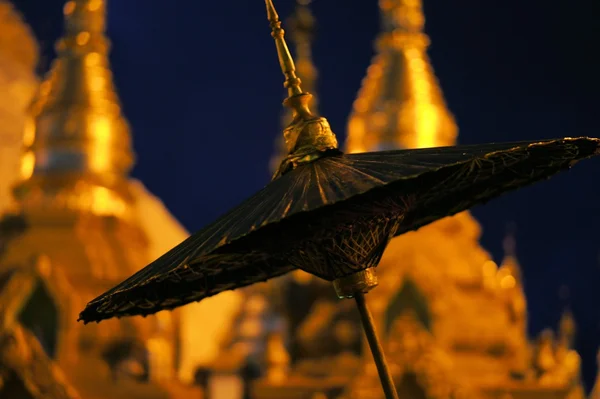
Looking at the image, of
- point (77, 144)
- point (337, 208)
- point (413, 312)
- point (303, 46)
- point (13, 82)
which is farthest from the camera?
point (13, 82)

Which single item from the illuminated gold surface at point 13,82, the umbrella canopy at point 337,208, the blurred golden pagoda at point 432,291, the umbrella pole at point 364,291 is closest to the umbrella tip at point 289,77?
the umbrella canopy at point 337,208

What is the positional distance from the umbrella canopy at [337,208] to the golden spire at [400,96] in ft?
25.0

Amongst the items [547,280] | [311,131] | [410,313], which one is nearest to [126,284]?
[311,131]

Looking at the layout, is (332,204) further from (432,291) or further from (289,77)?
(432,291)

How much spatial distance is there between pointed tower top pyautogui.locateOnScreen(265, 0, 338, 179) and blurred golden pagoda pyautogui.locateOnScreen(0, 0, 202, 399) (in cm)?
498

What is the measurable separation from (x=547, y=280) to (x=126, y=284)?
8845 mm

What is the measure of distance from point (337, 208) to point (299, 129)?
34 centimetres

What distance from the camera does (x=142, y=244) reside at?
972 cm

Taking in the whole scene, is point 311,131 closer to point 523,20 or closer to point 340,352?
point 340,352

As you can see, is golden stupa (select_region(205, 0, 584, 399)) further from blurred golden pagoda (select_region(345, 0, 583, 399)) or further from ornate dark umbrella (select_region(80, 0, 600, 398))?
ornate dark umbrella (select_region(80, 0, 600, 398))

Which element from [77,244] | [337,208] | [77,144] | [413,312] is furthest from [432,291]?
[337,208]

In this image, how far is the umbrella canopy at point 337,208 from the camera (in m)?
2.14

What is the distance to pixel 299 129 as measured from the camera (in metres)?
2.48

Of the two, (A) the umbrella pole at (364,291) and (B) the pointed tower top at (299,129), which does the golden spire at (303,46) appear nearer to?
(B) the pointed tower top at (299,129)
